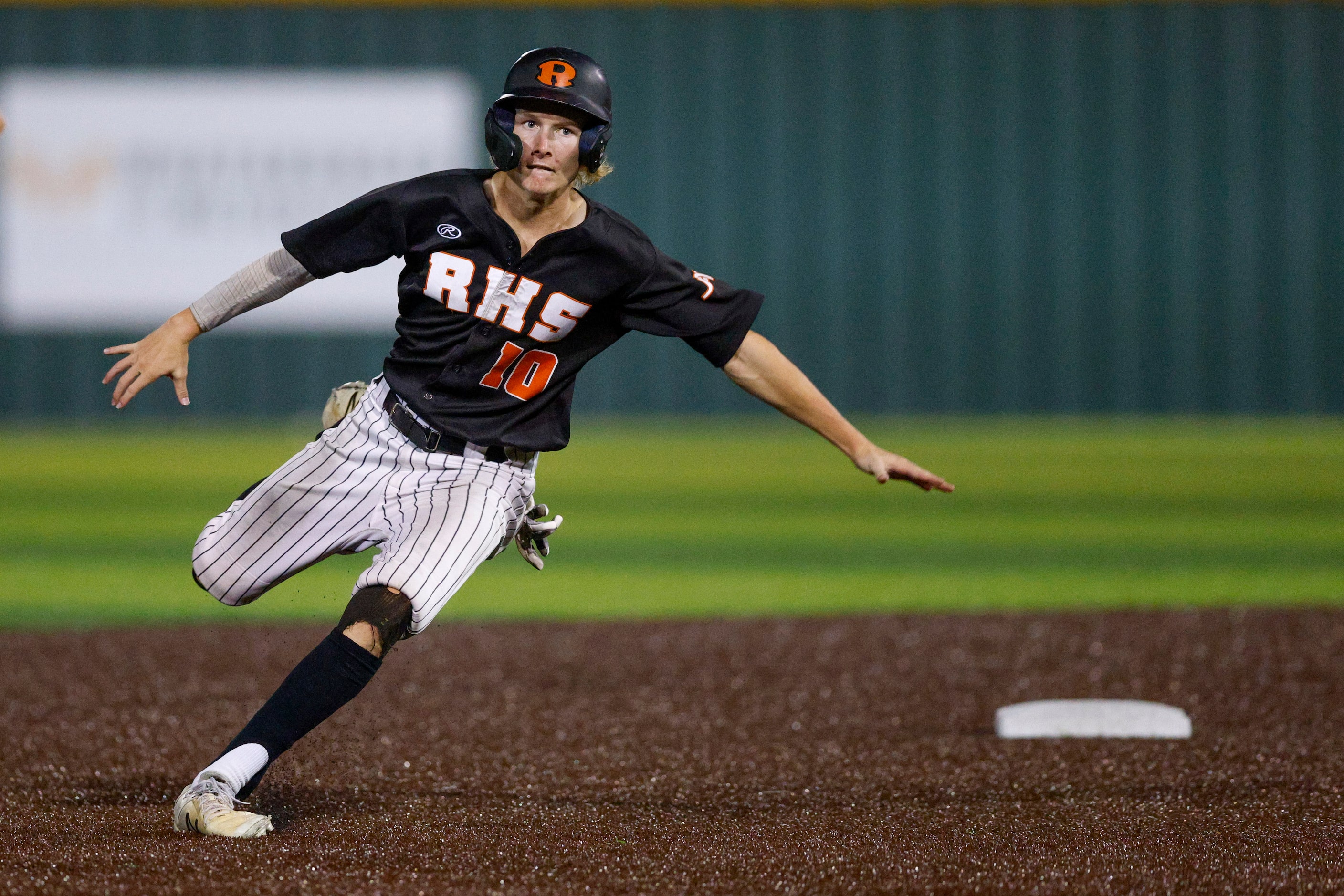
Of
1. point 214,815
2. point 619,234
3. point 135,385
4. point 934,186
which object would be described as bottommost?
point 214,815

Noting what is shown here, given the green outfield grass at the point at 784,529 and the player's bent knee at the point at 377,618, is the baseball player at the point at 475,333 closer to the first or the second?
the player's bent knee at the point at 377,618

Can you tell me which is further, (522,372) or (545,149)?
(522,372)

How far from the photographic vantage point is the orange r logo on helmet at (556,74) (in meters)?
3.21

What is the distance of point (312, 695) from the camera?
9.89 feet

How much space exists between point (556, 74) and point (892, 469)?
111 centimetres

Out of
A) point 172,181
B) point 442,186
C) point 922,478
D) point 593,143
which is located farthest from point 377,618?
point 172,181

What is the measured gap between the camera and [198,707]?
14.5 feet

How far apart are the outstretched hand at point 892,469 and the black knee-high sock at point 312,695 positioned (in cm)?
113

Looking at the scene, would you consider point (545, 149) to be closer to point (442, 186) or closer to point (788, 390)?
point (442, 186)

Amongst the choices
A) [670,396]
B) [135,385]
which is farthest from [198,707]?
[670,396]

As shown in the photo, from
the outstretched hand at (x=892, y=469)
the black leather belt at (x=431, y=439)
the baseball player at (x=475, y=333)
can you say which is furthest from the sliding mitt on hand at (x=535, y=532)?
the outstretched hand at (x=892, y=469)

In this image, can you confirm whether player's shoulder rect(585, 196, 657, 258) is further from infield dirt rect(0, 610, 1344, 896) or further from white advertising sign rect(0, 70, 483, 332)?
white advertising sign rect(0, 70, 483, 332)

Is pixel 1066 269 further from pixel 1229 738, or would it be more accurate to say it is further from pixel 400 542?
pixel 400 542

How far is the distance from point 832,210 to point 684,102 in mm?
1787
